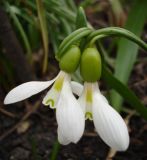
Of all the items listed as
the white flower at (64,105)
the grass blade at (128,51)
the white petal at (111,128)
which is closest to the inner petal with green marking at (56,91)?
the white flower at (64,105)

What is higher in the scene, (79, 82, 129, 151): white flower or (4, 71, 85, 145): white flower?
(4, 71, 85, 145): white flower

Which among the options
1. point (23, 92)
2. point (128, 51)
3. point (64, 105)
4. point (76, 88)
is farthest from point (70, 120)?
point (128, 51)

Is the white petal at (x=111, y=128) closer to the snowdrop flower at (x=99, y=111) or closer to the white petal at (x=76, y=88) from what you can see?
the snowdrop flower at (x=99, y=111)

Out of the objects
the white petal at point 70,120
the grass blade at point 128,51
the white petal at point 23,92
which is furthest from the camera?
the grass blade at point 128,51

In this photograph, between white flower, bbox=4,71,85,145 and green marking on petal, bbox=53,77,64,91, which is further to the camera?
green marking on petal, bbox=53,77,64,91

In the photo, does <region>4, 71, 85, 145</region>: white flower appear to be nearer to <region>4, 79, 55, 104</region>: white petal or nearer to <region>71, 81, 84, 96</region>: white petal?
<region>4, 79, 55, 104</region>: white petal

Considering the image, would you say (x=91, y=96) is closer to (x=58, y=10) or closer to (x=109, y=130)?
(x=109, y=130)

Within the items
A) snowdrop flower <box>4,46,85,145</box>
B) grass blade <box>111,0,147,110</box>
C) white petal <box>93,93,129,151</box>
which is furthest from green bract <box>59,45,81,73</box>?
grass blade <box>111,0,147,110</box>

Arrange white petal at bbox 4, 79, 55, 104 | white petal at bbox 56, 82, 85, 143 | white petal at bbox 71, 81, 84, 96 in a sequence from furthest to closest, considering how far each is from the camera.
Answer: white petal at bbox 71, 81, 84, 96, white petal at bbox 4, 79, 55, 104, white petal at bbox 56, 82, 85, 143

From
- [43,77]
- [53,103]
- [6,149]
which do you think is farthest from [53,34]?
[53,103]

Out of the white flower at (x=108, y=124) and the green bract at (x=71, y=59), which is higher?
the green bract at (x=71, y=59)
